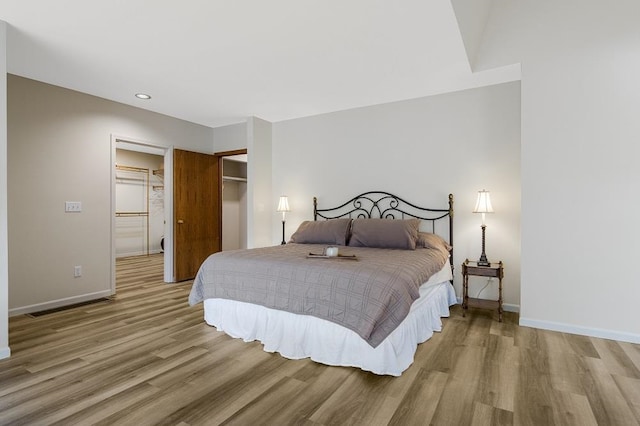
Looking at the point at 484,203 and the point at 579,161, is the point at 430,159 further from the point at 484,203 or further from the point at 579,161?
the point at 579,161

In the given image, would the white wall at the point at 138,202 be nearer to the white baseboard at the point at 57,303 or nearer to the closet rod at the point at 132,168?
the closet rod at the point at 132,168

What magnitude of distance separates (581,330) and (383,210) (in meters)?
2.27

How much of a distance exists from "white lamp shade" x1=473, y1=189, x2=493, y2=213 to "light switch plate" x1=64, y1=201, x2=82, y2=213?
447cm

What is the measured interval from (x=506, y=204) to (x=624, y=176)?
991 millimetres

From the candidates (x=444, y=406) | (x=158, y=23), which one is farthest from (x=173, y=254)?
(x=444, y=406)

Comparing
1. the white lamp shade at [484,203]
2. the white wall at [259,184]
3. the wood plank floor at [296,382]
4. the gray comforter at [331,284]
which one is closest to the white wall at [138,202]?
the white wall at [259,184]

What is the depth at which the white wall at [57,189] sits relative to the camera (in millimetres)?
3414

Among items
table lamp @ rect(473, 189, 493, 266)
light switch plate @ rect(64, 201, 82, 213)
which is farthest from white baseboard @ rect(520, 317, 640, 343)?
light switch plate @ rect(64, 201, 82, 213)

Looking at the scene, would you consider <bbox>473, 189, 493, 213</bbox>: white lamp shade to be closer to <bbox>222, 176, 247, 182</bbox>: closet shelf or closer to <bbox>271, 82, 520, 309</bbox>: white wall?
<bbox>271, 82, 520, 309</bbox>: white wall

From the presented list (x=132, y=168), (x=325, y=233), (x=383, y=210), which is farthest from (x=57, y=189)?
(x=132, y=168)

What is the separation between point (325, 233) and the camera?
13.1 ft

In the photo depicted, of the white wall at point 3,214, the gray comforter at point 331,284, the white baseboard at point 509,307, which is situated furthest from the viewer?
the white baseboard at point 509,307

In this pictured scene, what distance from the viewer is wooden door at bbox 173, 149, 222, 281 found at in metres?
4.96

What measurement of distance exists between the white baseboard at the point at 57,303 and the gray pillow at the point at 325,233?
2472mm
